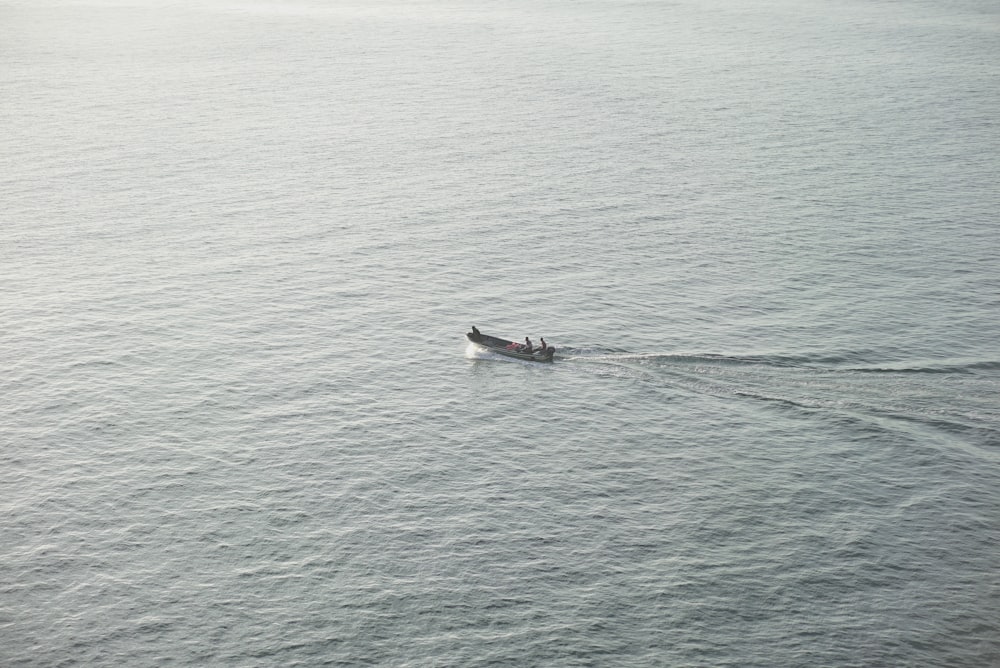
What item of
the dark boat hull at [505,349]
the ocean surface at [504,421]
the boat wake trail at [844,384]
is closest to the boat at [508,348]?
the dark boat hull at [505,349]

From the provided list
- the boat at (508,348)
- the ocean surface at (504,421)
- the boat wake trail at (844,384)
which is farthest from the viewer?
the boat at (508,348)

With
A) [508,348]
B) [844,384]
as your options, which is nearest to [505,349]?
[508,348]

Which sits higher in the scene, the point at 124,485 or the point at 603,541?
the point at 124,485

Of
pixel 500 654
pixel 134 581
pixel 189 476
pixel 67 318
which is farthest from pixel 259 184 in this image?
pixel 500 654

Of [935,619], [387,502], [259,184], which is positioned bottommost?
[935,619]

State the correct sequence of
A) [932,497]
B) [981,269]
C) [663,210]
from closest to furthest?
[932,497]
[981,269]
[663,210]

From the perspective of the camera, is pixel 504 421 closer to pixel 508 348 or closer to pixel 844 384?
pixel 508 348

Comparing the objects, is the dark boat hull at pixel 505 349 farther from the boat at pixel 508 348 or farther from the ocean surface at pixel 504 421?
the ocean surface at pixel 504 421

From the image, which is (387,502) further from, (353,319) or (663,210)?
(663,210)
